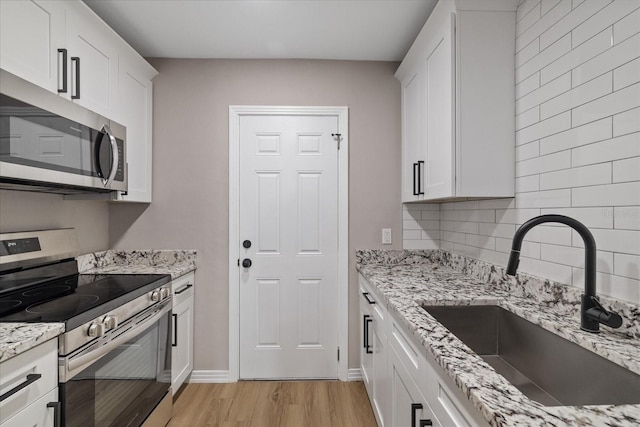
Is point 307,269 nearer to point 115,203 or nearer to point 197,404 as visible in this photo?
point 197,404

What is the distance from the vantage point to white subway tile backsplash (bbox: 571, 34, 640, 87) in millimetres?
1081

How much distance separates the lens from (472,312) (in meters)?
1.51

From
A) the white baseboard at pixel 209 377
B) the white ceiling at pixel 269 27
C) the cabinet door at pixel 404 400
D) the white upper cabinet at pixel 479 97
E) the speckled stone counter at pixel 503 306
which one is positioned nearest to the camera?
the speckled stone counter at pixel 503 306

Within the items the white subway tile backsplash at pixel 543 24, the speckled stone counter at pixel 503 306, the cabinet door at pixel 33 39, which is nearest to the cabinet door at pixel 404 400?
the speckled stone counter at pixel 503 306

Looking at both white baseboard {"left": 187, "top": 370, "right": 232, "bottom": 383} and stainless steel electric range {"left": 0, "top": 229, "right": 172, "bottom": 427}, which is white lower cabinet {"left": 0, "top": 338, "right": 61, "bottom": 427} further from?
white baseboard {"left": 187, "top": 370, "right": 232, "bottom": 383}

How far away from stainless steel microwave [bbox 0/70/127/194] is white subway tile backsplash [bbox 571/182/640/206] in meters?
2.12

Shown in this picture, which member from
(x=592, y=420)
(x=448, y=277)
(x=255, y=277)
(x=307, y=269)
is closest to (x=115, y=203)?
(x=255, y=277)

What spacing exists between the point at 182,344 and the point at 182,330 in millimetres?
96

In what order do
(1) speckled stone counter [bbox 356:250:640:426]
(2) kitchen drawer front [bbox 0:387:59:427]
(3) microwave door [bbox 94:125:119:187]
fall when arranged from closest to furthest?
(1) speckled stone counter [bbox 356:250:640:426] < (2) kitchen drawer front [bbox 0:387:59:427] < (3) microwave door [bbox 94:125:119:187]

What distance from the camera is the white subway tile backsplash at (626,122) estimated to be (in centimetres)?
107

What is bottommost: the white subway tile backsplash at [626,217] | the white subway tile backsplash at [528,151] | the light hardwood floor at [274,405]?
the light hardwood floor at [274,405]

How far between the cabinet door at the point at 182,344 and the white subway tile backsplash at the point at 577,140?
2013mm

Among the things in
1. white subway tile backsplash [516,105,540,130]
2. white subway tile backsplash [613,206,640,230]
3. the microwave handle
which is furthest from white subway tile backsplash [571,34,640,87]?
the microwave handle

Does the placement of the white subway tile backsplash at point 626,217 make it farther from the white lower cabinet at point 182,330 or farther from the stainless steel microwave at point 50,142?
the white lower cabinet at point 182,330
